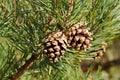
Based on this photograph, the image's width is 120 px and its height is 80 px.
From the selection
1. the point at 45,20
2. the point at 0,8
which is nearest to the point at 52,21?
the point at 45,20

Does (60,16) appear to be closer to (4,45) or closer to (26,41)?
(26,41)

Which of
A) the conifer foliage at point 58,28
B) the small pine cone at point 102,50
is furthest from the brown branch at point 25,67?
the small pine cone at point 102,50

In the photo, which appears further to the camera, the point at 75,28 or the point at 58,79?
the point at 58,79

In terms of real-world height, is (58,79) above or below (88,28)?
below

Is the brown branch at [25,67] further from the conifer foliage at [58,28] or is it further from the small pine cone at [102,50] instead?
the small pine cone at [102,50]

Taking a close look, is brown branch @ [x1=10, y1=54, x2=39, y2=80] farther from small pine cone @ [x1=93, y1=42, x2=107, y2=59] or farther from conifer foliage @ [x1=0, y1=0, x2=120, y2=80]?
small pine cone @ [x1=93, y1=42, x2=107, y2=59]
